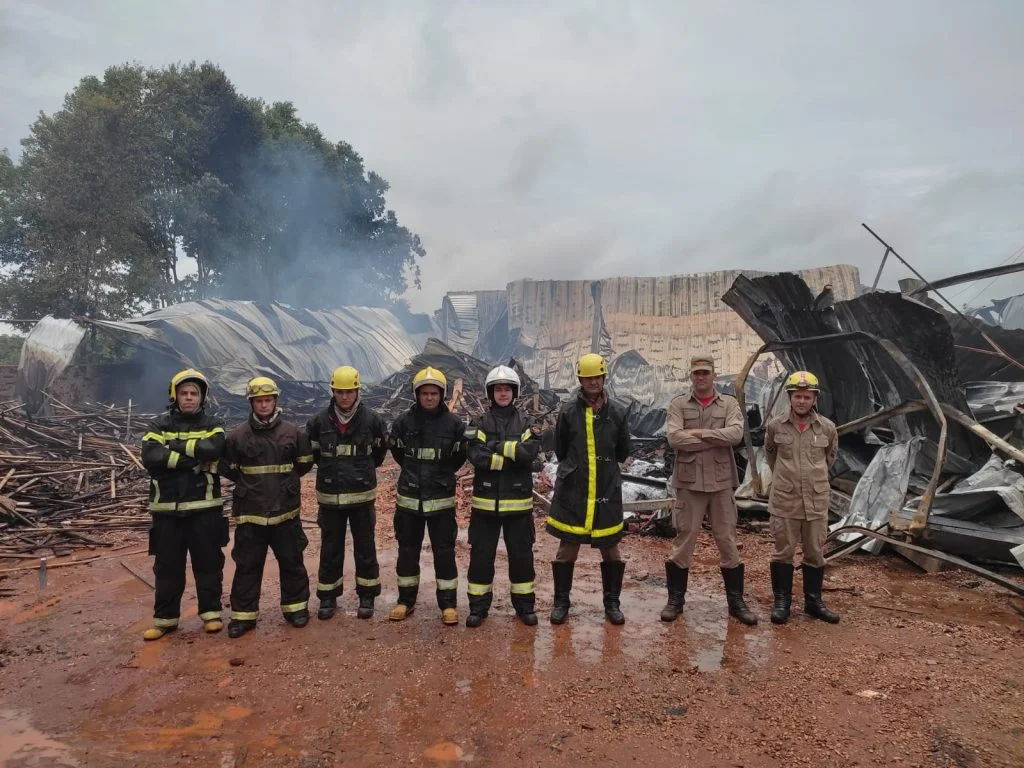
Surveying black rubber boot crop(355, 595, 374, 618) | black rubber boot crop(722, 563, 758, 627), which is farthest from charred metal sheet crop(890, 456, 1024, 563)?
black rubber boot crop(355, 595, 374, 618)

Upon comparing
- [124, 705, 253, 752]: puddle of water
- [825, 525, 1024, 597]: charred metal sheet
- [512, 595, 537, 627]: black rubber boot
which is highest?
[825, 525, 1024, 597]: charred metal sheet

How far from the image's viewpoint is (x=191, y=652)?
396 cm

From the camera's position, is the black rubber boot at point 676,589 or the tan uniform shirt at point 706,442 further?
the black rubber boot at point 676,589

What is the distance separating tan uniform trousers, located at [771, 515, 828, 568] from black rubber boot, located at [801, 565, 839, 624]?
2.2 inches

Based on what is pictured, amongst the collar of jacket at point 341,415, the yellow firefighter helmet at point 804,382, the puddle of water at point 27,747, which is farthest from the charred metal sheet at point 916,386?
the puddle of water at point 27,747

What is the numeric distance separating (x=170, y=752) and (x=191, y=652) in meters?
1.15

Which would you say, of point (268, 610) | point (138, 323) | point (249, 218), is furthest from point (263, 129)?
point (268, 610)

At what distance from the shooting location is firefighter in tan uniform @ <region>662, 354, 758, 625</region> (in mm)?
4375

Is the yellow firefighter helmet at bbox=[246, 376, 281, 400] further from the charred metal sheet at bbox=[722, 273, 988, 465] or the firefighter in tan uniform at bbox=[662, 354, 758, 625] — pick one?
the charred metal sheet at bbox=[722, 273, 988, 465]

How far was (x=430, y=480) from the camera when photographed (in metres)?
4.36

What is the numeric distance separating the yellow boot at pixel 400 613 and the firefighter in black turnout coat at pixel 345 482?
6.9 inches

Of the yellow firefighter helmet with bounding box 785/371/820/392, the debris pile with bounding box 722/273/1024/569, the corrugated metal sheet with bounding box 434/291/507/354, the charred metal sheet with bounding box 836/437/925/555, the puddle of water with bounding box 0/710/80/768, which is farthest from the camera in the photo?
the corrugated metal sheet with bounding box 434/291/507/354

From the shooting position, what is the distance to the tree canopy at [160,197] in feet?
66.6

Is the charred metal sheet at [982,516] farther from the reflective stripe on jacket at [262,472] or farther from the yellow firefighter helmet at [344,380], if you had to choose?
the reflective stripe on jacket at [262,472]
